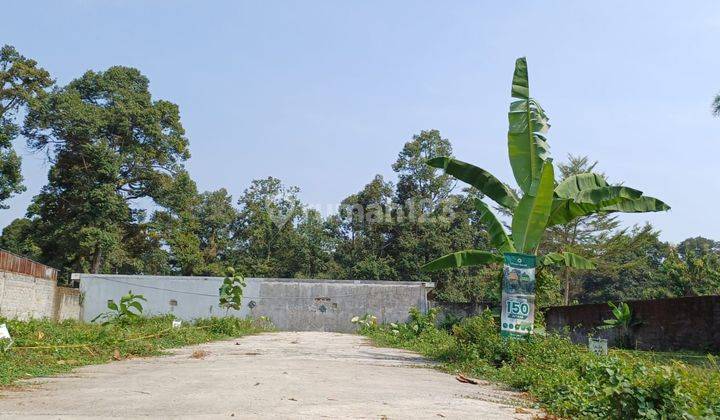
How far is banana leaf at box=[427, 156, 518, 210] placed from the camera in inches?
511

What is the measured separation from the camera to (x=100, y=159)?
3127 centimetres

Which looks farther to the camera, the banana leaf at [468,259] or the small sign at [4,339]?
the banana leaf at [468,259]

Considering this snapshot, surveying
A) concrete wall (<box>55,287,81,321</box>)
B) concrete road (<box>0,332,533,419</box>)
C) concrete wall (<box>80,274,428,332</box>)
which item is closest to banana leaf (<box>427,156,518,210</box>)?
Answer: concrete road (<box>0,332,533,419</box>)

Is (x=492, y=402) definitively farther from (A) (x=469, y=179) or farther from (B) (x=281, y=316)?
(B) (x=281, y=316)

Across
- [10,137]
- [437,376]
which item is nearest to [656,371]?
[437,376]

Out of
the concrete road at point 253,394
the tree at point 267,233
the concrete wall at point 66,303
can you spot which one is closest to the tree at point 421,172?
the tree at point 267,233

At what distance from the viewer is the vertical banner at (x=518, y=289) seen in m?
11.2

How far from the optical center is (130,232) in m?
35.8

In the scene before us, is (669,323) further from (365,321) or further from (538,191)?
(365,321)

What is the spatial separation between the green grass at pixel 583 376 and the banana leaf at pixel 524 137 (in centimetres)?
275

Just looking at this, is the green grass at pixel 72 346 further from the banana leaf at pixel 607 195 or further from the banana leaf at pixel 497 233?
the banana leaf at pixel 607 195

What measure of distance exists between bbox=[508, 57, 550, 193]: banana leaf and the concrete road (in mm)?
4392

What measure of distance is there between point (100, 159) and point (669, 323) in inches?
995

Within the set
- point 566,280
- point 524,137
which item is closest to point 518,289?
point 524,137
